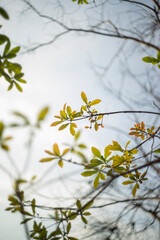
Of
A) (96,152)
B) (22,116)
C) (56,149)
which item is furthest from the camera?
(96,152)

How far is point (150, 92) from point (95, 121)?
6.16ft

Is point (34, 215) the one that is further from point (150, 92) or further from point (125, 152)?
point (150, 92)

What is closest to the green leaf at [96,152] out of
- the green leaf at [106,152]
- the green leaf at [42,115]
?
the green leaf at [106,152]

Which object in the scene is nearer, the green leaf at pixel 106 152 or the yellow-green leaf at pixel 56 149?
the yellow-green leaf at pixel 56 149

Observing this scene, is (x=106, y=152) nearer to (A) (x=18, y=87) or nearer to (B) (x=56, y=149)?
(B) (x=56, y=149)

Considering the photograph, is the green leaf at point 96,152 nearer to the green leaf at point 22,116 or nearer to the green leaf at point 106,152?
the green leaf at point 106,152

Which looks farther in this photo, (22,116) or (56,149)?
(56,149)

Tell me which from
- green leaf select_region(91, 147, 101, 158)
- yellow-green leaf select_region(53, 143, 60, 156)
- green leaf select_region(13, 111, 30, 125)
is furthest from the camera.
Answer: green leaf select_region(91, 147, 101, 158)

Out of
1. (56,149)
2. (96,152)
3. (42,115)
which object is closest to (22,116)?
(42,115)

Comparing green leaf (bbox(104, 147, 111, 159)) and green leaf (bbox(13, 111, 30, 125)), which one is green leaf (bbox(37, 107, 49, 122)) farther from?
green leaf (bbox(104, 147, 111, 159))

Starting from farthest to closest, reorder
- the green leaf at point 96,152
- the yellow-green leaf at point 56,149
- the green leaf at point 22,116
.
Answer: the green leaf at point 96,152
the yellow-green leaf at point 56,149
the green leaf at point 22,116

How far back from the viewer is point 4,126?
0.47 m

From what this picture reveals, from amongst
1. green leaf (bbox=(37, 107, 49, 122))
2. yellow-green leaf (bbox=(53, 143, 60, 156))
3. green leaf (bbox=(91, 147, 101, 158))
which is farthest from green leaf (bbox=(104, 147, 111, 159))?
green leaf (bbox=(37, 107, 49, 122))

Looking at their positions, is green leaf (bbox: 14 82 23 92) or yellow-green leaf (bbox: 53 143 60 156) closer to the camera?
yellow-green leaf (bbox: 53 143 60 156)
